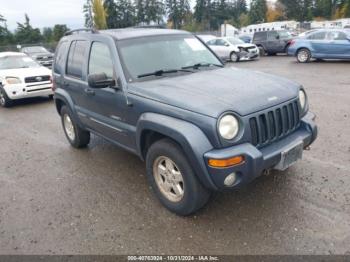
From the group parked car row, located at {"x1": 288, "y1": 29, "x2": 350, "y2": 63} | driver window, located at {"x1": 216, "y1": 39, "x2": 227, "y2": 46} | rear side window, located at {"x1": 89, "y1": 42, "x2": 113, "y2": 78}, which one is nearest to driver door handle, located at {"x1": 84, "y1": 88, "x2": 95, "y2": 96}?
rear side window, located at {"x1": 89, "y1": 42, "x2": 113, "y2": 78}

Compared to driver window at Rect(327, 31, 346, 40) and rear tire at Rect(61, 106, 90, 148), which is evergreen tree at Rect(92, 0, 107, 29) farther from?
rear tire at Rect(61, 106, 90, 148)

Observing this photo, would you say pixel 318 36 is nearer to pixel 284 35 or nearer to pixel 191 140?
pixel 284 35

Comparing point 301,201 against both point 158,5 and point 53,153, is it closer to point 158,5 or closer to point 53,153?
point 53,153

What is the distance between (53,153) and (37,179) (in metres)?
1.08

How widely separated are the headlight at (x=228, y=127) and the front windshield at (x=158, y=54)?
1413 millimetres

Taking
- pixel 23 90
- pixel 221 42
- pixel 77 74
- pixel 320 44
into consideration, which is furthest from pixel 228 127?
pixel 221 42

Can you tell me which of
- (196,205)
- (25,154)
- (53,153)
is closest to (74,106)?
(53,153)

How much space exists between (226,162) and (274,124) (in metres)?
0.79

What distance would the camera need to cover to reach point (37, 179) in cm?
478

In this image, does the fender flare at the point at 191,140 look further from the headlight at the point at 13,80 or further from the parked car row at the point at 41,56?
the parked car row at the point at 41,56

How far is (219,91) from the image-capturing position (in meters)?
3.41

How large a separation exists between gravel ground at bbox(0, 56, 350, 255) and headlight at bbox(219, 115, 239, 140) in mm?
997

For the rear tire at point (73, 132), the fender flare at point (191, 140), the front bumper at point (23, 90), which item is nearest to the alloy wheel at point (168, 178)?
the fender flare at point (191, 140)

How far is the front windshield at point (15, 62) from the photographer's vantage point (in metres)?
10.8
